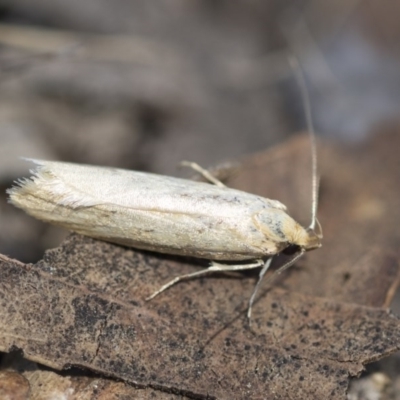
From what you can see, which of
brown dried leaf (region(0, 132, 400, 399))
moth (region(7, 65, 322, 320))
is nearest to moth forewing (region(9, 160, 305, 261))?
moth (region(7, 65, 322, 320))

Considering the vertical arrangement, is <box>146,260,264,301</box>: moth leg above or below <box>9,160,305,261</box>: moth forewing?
below

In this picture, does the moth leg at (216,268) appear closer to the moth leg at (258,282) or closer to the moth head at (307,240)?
the moth leg at (258,282)

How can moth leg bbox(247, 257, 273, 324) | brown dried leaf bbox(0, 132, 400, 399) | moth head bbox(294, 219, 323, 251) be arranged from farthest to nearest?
moth head bbox(294, 219, 323, 251) < moth leg bbox(247, 257, 273, 324) < brown dried leaf bbox(0, 132, 400, 399)

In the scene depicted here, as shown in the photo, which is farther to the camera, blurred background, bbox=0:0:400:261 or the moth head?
blurred background, bbox=0:0:400:261

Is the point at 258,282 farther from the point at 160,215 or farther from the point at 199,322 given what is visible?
the point at 160,215

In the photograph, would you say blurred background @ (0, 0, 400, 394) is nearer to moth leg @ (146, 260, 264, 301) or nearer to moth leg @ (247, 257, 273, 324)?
moth leg @ (146, 260, 264, 301)
